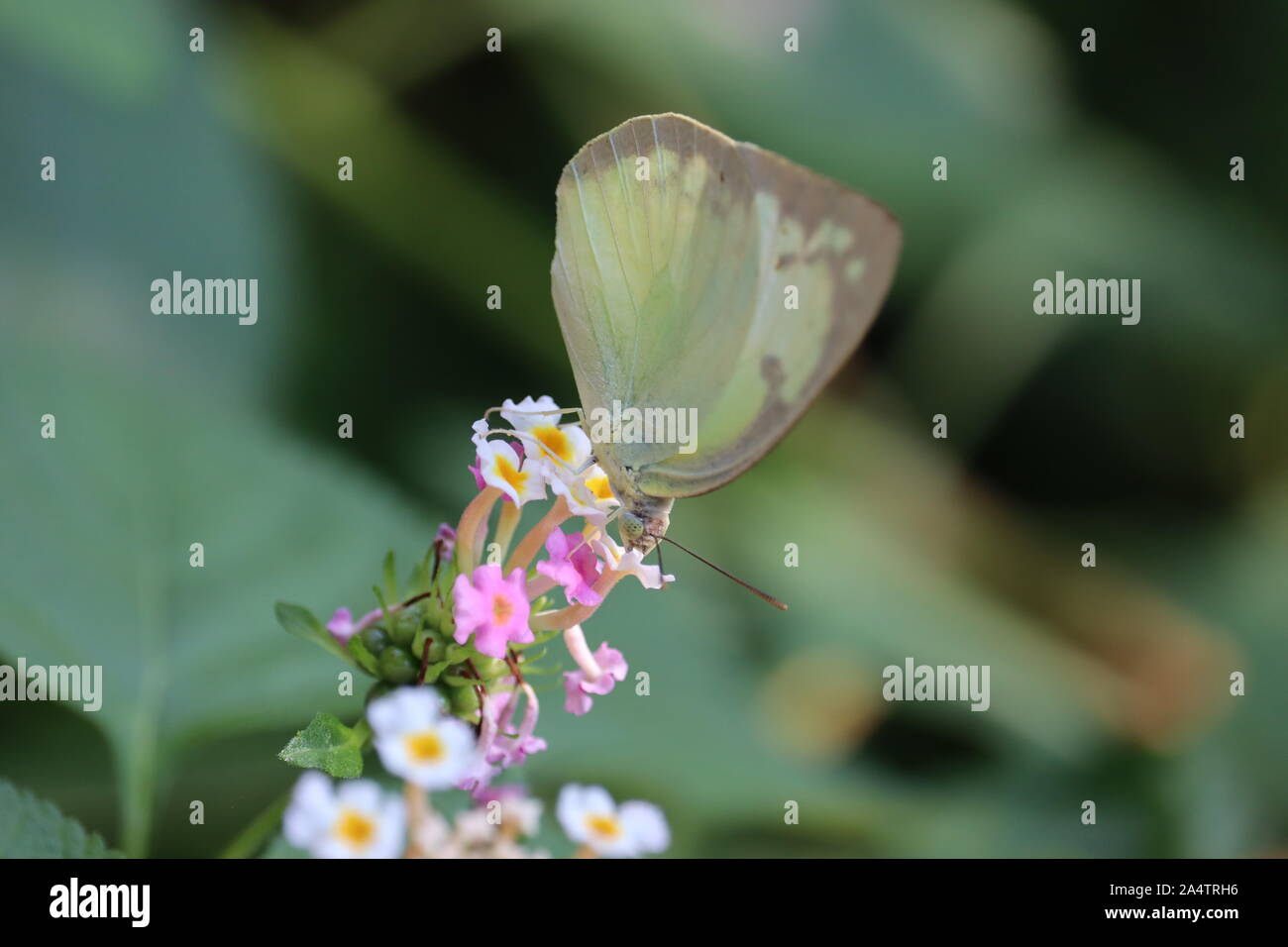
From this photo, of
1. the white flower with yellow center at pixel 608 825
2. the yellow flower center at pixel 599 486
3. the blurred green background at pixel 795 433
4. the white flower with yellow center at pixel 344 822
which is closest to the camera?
the white flower with yellow center at pixel 344 822

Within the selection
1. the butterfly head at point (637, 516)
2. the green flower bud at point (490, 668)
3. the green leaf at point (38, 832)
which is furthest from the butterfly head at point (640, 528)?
the green leaf at point (38, 832)

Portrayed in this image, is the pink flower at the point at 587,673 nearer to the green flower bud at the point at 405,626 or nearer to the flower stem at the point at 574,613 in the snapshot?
the flower stem at the point at 574,613

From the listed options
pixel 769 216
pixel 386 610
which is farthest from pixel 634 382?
pixel 386 610

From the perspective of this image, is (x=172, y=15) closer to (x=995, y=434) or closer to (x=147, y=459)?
(x=147, y=459)

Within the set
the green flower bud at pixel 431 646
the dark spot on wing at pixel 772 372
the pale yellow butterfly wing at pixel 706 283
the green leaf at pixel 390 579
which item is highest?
the pale yellow butterfly wing at pixel 706 283

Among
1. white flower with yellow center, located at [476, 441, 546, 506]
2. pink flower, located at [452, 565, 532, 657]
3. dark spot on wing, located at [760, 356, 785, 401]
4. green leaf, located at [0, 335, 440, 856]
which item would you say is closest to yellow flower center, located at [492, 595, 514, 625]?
pink flower, located at [452, 565, 532, 657]

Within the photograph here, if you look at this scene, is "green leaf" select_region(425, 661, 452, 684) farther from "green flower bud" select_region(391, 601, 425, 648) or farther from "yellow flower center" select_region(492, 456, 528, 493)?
"yellow flower center" select_region(492, 456, 528, 493)

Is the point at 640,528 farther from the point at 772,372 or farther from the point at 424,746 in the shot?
the point at 424,746
